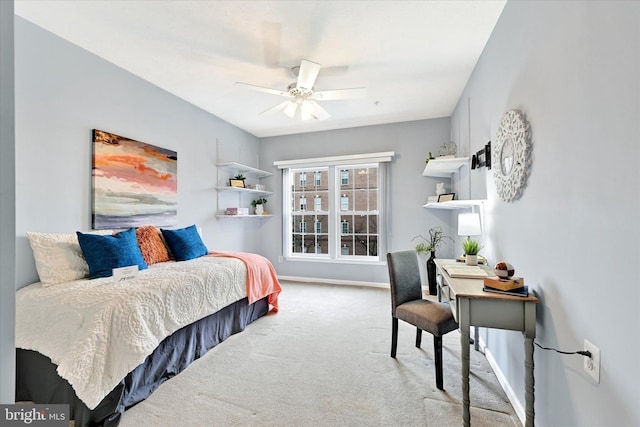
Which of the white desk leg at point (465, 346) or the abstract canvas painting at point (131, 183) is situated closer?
the white desk leg at point (465, 346)

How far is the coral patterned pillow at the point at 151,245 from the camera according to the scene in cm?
278

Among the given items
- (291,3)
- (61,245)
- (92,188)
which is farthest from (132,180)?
(291,3)

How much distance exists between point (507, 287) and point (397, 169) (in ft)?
10.7

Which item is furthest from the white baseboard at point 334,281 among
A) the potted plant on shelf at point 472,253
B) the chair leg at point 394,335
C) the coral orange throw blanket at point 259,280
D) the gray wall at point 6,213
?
the gray wall at point 6,213

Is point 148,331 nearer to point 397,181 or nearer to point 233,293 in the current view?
point 233,293

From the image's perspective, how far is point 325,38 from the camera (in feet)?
7.74

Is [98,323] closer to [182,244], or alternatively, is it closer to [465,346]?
[182,244]

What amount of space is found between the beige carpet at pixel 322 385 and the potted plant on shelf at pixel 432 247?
44.0 inches

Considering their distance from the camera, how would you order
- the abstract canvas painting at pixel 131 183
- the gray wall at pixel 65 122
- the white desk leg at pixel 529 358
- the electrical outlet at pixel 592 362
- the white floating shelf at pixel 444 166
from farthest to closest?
1. the white floating shelf at pixel 444 166
2. the abstract canvas painting at pixel 131 183
3. the gray wall at pixel 65 122
4. the white desk leg at pixel 529 358
5. the electrical outlet at pixel 592 362

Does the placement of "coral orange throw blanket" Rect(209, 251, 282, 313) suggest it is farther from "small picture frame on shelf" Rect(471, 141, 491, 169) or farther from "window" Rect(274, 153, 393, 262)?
"small picture frame on shelf" Rect(471, 141, 491, 169)

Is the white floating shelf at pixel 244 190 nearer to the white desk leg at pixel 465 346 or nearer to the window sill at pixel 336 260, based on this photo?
the window sill at pixel 336 260

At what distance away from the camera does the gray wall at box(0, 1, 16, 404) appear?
1.85 feet

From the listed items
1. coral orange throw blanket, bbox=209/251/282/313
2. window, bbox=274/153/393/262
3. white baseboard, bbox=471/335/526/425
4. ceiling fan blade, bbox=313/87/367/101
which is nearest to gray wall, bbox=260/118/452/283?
window, bbox=274/153/393/262

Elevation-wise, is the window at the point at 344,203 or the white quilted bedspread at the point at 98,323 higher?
the window at the point at 344,203
